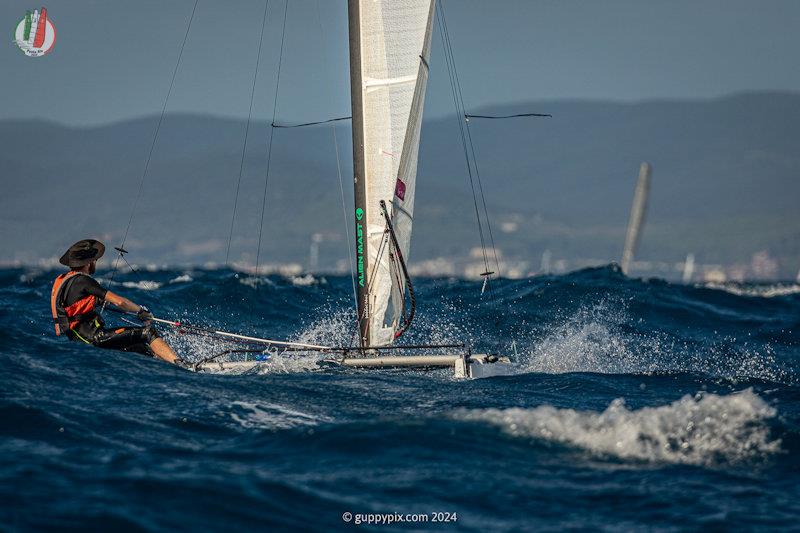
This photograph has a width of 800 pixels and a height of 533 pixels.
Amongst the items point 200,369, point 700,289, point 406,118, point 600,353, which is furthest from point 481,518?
point 700,289

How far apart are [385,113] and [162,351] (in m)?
4.96

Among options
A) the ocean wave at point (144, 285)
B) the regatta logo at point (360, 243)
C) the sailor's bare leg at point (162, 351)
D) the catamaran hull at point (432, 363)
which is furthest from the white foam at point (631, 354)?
the ocean wave at point (144, 285)

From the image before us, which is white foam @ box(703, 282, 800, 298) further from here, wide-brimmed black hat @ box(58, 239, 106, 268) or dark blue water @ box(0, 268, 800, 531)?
wide-brimmed black hat @ box(58, 239, 106, 268)

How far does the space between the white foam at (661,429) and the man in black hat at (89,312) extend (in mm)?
5401

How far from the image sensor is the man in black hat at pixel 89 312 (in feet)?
47.3

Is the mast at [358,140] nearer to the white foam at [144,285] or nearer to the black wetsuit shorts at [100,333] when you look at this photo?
the black wetsuit shorts at [100,333]

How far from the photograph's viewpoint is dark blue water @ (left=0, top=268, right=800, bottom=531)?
28.4 feet

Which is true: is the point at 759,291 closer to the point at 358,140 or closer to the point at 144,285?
the point at 144,285

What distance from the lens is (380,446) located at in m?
10.4

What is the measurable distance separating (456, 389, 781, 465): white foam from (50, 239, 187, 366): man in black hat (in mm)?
5401

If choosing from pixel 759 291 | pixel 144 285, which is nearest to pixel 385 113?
pixel 144 285

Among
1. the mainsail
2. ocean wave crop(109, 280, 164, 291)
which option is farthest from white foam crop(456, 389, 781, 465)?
ocean wave crop(109, 280, 164, 291)

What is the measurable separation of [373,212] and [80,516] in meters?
9.15

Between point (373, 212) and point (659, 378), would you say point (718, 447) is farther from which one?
point (373, 212)
